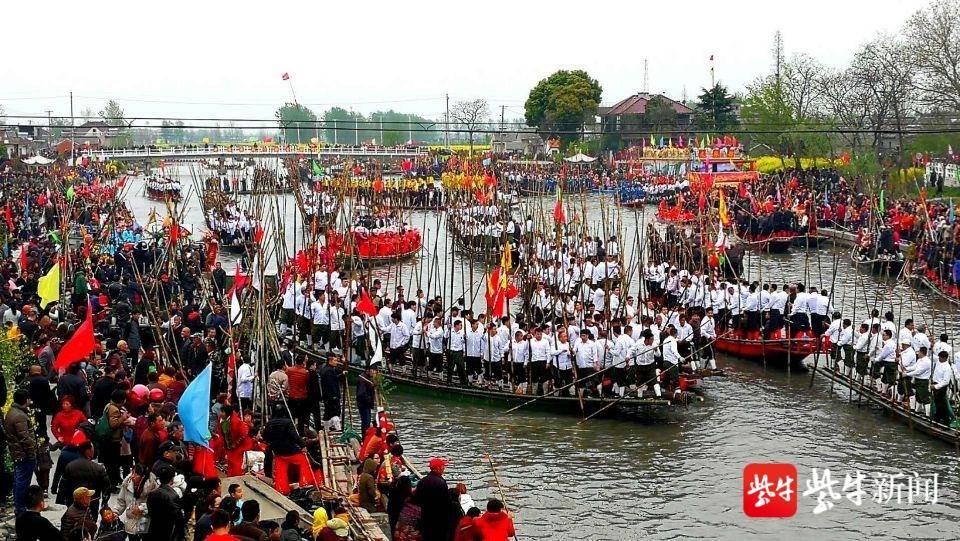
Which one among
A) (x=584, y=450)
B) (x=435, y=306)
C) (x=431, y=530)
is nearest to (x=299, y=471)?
(x=431, y=530)

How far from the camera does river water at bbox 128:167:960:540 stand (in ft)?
45.2

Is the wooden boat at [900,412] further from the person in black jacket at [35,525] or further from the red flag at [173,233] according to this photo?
the red flag at [173,233]

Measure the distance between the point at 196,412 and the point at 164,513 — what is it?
69.0 inches

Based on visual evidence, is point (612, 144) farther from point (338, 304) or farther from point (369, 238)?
point (338, 304)

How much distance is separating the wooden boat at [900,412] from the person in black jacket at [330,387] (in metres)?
8.61

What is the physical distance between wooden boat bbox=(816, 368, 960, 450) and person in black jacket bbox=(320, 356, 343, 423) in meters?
8.61

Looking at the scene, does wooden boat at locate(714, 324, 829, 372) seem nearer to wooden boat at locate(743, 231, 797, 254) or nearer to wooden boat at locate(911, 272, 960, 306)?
wooden boat at locate(911, 272, 960, 306)

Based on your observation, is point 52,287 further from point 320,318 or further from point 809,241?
point 809,241

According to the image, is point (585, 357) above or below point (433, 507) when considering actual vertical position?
above

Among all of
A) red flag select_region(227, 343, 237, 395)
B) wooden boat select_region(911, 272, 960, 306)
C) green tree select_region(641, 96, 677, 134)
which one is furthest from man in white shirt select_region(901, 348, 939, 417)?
green tree select_region(641, 96, 677, 134)

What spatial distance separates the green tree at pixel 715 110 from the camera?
217 ft

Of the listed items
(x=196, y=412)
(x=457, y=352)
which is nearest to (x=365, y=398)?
(x=457, y=352)

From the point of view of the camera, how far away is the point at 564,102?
72.0 meters

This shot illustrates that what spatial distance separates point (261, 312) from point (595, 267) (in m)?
11.9
